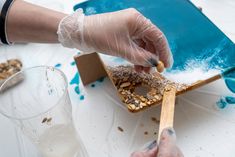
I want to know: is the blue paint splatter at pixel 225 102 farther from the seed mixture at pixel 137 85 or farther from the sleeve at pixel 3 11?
the sleeve at pixel 3 11

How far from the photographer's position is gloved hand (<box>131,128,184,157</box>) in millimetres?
401

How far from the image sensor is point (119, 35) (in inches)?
21.9

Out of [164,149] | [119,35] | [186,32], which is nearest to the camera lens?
[164,149]

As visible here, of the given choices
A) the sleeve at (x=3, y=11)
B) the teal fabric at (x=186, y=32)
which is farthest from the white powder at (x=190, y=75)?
the sleeve at (x=3, y=11)

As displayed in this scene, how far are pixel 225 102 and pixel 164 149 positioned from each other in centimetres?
24

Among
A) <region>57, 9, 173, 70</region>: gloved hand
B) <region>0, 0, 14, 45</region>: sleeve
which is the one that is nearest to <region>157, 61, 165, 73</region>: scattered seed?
<region>57, 9, 173, 70</region>: gloved hand

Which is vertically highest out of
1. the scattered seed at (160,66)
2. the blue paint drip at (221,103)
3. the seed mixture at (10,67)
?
the scattered seed at (160,66)

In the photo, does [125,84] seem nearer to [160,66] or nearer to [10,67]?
[160,66]

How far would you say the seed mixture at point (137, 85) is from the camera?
20.9 inches

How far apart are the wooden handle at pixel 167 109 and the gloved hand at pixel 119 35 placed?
0.21 feet

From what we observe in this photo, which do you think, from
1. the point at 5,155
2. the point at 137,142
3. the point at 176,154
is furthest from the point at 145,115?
the point at 5,155

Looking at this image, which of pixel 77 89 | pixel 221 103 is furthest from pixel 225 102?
pixel 77 89

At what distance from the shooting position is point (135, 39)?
0.60 meters

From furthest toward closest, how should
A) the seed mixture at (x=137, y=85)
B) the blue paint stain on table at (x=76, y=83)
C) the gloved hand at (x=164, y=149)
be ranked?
1. the blue paint stain on table at (x=76, y=83)
2. the seed mixture at (x=137, y=85)
3. the gloved hand at (x=164, y=149)
